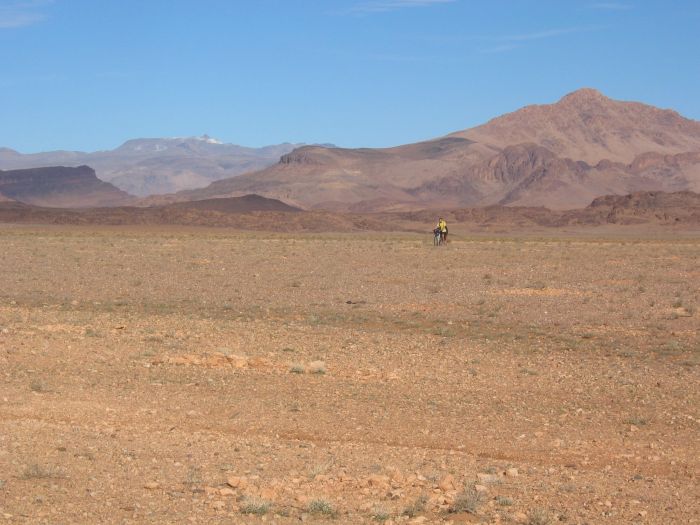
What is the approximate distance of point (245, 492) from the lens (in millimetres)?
9312

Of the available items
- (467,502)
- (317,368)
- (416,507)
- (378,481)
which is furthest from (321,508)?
(317,368)

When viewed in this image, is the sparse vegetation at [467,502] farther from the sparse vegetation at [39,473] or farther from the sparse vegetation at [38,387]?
the sparse vegetation at [38,387]

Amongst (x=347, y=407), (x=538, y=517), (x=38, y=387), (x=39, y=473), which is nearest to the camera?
(x=538, y=517)

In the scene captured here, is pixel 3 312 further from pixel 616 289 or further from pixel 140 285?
pixel 616 289

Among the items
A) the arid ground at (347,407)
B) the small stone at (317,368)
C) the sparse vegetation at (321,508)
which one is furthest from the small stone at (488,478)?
the small stone at (317,368)

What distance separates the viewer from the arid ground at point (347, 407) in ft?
30.1

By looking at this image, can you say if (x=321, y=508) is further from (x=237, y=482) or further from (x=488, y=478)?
(x=488, y=478)

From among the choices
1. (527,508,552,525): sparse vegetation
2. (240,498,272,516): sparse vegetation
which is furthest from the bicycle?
(240,498,272,516): sparse vegetation

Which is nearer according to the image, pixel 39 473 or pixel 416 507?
pixel 416 507

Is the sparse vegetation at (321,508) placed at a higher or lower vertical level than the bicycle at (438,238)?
lower

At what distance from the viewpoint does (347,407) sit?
43.8 feet

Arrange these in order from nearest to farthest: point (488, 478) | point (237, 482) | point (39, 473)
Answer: point (237, 482) < point (39, 473) < point (488, 478)

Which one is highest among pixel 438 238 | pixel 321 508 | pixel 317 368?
pixel 438 238

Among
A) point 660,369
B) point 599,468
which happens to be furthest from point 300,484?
point 660,369
